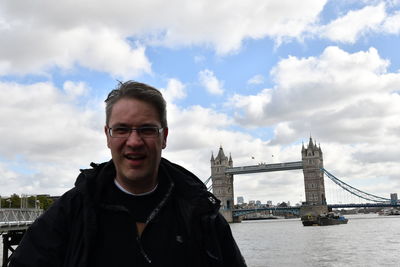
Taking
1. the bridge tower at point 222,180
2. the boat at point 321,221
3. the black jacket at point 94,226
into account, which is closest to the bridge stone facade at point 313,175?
the bridge tower at point 222,180

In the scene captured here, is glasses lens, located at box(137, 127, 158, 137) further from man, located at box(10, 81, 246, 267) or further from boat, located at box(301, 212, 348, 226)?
boat, located at box(301, 212, 348, 226)

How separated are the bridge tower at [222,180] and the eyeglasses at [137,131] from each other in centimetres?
9639

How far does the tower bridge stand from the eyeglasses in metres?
85.6

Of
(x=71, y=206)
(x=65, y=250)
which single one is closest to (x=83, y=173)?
(x=71, y=206)

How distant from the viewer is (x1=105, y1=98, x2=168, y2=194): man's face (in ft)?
5.96

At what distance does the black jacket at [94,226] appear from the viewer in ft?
5.49

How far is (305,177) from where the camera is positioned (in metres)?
97.5

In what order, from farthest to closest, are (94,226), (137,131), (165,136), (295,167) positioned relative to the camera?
(295,167)
(165,136)
(137,131)
(94,226)

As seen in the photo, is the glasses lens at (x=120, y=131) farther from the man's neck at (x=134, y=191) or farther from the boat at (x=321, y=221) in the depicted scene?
the boat at (x=321, y=221)

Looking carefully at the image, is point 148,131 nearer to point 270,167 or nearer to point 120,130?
point 120,130

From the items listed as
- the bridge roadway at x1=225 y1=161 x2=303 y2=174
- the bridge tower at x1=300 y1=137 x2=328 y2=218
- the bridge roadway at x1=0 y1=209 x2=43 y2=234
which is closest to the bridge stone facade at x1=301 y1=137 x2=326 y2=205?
the bridge tower at x1=300 y1=137 x2=328 y2=218

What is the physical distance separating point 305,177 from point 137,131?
323ft

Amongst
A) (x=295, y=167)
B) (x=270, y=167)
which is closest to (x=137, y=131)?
(x=270, y=167)

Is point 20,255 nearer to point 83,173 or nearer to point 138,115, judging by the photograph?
point 83,173
